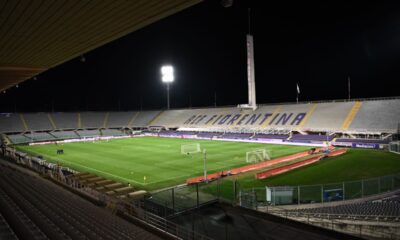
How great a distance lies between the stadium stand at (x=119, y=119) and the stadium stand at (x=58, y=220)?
58757mm

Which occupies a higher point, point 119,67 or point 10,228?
point 119,67

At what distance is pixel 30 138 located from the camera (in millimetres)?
53375

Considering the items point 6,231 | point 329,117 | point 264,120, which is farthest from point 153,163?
point 329,117

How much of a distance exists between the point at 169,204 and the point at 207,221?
2.74 m

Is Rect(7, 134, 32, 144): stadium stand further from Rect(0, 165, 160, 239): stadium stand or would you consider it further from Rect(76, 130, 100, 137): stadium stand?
Rect(0, 165, 160, 239): stadium stand

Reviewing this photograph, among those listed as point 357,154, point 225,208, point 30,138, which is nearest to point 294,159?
point 357,154

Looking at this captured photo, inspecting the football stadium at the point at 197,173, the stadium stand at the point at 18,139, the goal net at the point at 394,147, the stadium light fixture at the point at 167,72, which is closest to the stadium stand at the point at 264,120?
the football stadium at the point at 197,173

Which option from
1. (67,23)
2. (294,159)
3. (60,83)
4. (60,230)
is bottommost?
(294,159)

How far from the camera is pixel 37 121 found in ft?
201

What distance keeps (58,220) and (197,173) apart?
17.0 metres

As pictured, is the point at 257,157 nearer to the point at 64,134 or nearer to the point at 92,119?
the point at 64,134

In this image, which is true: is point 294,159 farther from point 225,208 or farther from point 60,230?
point 60,230

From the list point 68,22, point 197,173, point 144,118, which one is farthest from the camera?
point 144,118

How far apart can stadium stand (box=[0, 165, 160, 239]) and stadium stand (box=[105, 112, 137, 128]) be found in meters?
58.8
